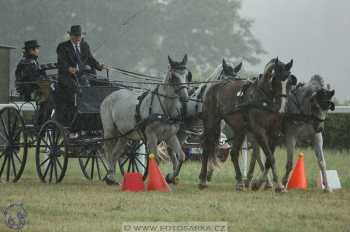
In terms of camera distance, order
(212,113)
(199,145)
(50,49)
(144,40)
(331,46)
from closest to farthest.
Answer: (212,113), (199,145), (50,49), (144,40), (331,46)

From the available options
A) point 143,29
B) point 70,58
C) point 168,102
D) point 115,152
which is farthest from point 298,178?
point 143,29

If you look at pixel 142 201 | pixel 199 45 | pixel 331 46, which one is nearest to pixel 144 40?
pixel 199 45

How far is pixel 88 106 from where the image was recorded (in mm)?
16344

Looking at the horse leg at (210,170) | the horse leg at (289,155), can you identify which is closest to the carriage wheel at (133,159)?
the horse leg at (210,170)

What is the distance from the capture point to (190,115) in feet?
52.5

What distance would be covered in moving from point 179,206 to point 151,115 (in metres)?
3.12

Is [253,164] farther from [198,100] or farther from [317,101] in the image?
[317,101]

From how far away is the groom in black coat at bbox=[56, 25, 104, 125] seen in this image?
16.3 metres

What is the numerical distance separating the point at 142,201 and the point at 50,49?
4582 cm

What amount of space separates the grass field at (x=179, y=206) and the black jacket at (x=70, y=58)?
1727 millimetres

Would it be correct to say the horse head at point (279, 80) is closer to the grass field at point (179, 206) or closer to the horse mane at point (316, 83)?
the horse mane at point (316, 83)

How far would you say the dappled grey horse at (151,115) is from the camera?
15.4 metres

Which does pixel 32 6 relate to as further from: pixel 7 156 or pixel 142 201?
pixel 142 201

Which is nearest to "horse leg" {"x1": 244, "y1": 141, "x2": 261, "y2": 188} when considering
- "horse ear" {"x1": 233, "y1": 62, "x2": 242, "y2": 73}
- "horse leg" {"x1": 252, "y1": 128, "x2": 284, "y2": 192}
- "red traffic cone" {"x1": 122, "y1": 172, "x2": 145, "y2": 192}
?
"horse leg" {"x1": 252, "y1": 128, "x2": 284, "y2": 192}
